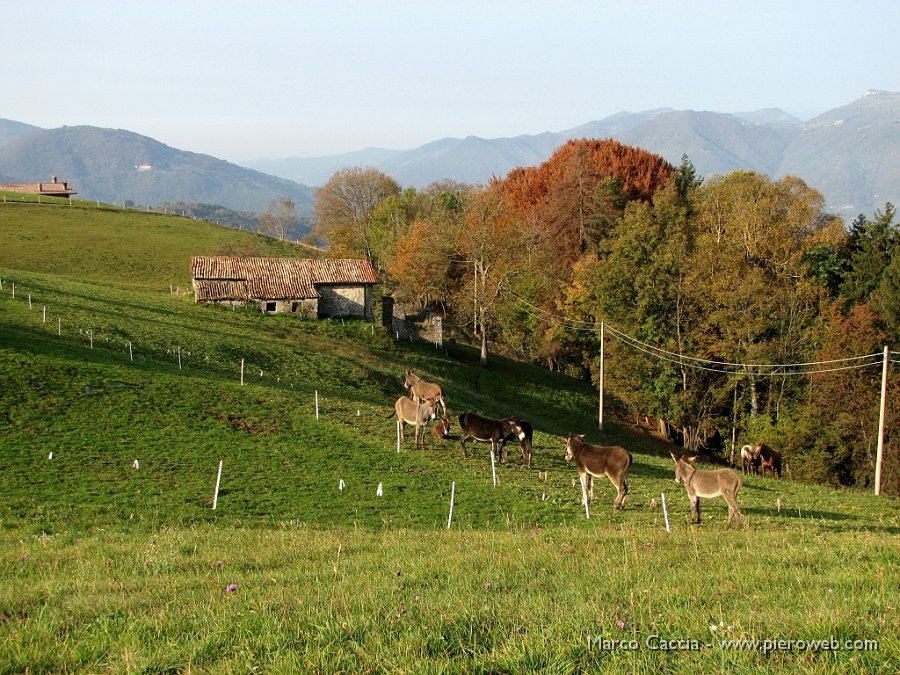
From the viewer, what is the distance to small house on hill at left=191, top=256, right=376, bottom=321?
53.0 metres

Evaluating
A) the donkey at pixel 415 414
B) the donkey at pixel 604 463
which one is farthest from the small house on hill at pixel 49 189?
the donkey at pixel 604 463

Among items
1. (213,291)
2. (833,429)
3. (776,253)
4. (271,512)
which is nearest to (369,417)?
(271,512)

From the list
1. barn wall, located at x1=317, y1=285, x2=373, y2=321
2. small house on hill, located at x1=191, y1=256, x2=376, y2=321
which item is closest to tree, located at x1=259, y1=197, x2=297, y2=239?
small house on hill, located at x1=191, y1=256, x2=376, y2=321

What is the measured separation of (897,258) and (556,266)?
28589mm

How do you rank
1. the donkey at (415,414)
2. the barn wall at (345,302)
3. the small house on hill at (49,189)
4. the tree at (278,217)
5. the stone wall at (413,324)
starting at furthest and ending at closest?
the tree at (278,217) < the small house on hill at (49,189) < the stone wall at (413,324) < the barn wall at (345,302) < the donkey at (415,414)

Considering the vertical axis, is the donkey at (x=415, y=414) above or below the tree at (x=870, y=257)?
below

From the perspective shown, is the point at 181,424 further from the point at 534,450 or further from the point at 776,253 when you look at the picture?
the point at 776,253

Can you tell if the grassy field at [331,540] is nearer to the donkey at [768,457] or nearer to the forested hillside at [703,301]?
the donkey at [768,457]

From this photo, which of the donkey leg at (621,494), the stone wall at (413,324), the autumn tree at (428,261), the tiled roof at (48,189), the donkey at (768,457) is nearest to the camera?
the donkey leg at (621,494)

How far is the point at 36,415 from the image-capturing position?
24.6m

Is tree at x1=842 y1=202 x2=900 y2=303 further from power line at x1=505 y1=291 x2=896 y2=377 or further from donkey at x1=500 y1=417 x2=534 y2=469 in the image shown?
donkey at x1=500 y1=417 x2=534 y2=469

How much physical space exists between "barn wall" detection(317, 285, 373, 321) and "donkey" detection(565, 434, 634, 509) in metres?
39.0

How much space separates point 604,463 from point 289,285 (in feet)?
132

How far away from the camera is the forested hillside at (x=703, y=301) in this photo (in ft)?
150
